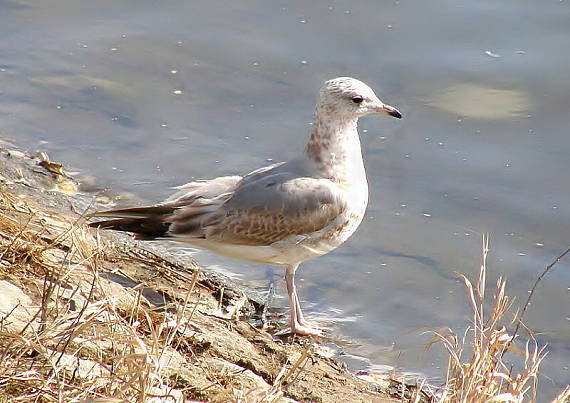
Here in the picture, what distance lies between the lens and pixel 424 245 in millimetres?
6918

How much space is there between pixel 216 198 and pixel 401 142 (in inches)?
98.7

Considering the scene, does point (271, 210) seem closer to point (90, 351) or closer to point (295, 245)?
point (295, 245)

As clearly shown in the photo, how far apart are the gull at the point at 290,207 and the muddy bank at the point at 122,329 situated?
25 cm

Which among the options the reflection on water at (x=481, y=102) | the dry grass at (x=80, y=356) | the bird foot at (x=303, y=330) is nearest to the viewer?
the dry grass at (x=80, y=356)

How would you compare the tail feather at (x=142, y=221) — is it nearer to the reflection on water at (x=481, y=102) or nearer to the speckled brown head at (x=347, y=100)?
the speckled brown head at (x=347, y=100)

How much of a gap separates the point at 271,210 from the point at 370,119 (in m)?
2.84

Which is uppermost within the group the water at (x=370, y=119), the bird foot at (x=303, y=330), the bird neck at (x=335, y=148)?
the bird neck at (x=335, y=148)

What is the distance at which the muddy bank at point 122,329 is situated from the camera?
11.1 feet

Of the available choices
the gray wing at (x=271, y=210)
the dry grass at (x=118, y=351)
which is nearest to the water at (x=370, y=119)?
the gray wing at (x=271, y=210)

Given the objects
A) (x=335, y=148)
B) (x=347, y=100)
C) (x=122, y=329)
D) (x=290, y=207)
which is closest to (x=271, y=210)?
(x=290, y=207)

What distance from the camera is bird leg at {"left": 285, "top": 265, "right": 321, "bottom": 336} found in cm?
587

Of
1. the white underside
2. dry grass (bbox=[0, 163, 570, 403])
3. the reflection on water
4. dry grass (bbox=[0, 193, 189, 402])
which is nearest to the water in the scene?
the reflection on water

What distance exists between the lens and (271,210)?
5.73 meters

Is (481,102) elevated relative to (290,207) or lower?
lower
